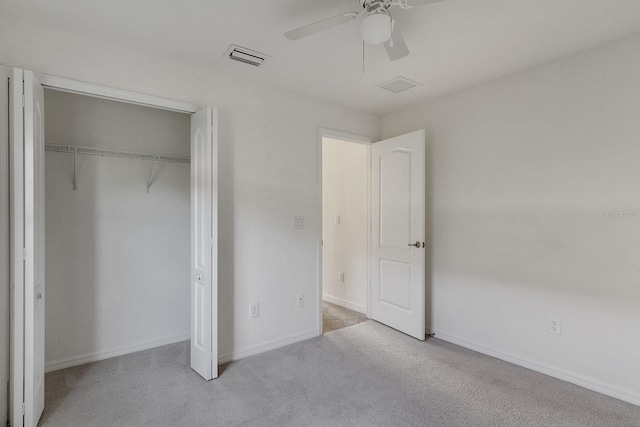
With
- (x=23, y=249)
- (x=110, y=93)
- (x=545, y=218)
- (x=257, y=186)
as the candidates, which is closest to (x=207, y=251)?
(x=257, y=186)

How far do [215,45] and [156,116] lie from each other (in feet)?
3.92

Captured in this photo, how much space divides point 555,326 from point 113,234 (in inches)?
148

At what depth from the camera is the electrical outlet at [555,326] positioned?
2.58 metres

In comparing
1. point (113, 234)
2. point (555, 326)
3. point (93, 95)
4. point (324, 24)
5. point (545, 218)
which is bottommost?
point (555, 326)

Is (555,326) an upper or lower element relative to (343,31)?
lower

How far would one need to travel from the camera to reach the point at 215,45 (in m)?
2.40

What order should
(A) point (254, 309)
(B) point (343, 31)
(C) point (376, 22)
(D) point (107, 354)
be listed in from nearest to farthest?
(C) point (376, 22), (B) point (343, 31), (D) point (107, 354), (A) point (254, 309)

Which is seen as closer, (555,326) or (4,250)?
(4,250)

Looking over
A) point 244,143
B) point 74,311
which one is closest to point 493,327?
point 244,143

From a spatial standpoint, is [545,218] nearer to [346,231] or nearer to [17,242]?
[346,231]

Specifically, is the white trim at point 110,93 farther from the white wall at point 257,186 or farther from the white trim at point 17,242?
the white trim at point 17,242

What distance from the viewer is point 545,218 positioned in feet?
8.73

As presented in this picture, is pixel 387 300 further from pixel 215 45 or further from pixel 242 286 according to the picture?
pixel 215 45

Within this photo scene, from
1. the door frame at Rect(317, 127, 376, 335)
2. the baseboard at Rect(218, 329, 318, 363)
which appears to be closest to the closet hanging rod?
the door frame at Rect(317, 127, 376, 335)
